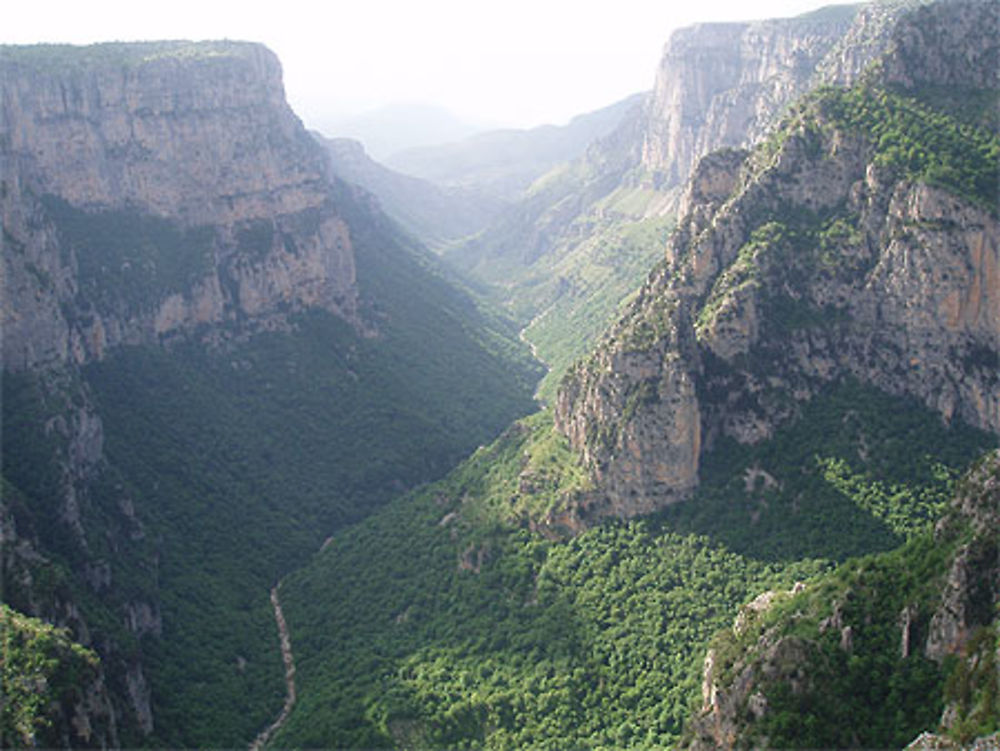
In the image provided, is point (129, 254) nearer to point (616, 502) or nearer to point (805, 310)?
point (616, 502)

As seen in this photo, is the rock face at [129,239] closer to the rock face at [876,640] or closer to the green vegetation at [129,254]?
the green vegetation at [129,254]

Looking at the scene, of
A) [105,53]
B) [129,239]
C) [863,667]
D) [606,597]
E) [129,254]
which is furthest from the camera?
[105,53]

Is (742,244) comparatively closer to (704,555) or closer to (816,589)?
(704,555)

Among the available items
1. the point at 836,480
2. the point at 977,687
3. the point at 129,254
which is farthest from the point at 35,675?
the point at 129,254

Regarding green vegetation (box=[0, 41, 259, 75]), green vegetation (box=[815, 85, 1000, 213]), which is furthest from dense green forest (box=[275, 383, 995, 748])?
green vegetation (box=[0, 41, 259, 75])

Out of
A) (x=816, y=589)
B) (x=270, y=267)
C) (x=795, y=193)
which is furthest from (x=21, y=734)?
(x=270, y=267)

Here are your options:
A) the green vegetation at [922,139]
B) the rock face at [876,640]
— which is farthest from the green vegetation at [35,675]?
the green vegetation at [922,139]

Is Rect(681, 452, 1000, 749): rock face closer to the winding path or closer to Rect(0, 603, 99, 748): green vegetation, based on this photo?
Rect(0, 603, 99, 748): green vegetation
